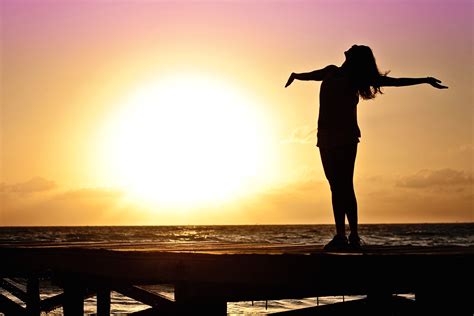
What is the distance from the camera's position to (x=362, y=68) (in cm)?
806

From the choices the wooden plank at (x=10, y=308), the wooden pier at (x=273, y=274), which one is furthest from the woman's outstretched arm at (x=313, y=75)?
the wooden plank at (x=10, y=308)

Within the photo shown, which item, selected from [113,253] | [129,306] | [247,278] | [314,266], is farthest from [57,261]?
[129,306]

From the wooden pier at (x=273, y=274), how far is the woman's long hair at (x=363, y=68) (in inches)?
70.8

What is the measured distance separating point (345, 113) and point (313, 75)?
68cm

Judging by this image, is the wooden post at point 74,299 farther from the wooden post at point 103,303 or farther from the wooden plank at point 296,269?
the wooden post at point 103,303

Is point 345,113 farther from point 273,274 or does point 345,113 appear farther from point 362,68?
point 273,274

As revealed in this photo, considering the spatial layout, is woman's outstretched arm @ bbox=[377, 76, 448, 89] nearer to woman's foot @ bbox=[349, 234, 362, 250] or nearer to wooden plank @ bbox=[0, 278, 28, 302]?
woman's foot @ bbox=[349, 234, 362, 250]

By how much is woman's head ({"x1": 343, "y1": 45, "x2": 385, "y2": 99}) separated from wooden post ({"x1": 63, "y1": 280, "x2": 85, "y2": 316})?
498cm

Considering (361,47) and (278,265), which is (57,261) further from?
(361,47)

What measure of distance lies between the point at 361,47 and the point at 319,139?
1.09 meters

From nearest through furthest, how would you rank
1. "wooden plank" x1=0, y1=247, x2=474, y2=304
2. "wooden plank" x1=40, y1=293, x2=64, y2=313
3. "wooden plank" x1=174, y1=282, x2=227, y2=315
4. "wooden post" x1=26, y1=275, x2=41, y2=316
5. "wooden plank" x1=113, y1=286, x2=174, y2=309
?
"wooden plank" x1=0, y1=247, x2=474, y2=304, "wooden plank" x1=174, y1=282, x2=227, y2=315, "wooden plank" x1=113, y1=286, x2=174, y2=309, "wooden post" x1=26, y1=275, x2=41, y2=316, "wooden plank" x1=40, y1=293, x2=64, y2=313

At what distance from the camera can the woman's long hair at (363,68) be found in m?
8.04

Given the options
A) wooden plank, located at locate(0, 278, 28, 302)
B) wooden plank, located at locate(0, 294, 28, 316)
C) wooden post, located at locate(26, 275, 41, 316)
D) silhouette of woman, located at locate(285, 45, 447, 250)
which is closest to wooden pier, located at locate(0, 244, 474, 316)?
silhouette of woman, located at locate(285, 45, 447, 250)

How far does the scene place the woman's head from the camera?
804 cm
